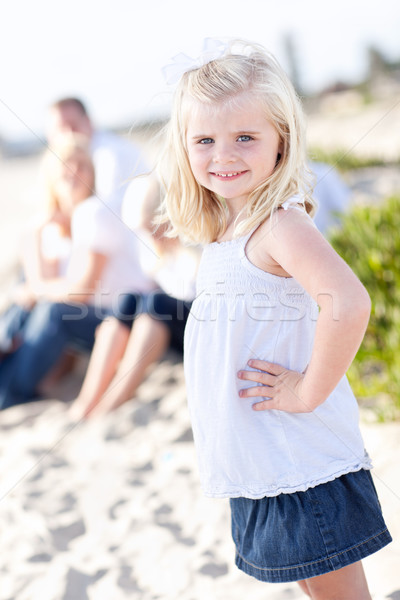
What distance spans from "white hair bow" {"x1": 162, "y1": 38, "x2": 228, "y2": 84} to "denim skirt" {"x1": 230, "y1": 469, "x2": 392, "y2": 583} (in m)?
0.86

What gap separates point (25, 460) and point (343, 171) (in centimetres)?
649

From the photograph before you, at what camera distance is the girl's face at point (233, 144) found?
3.64 feet

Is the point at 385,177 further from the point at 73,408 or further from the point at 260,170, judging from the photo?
the point at 260,170

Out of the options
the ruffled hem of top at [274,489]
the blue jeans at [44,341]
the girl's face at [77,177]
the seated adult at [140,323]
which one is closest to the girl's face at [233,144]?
the ruffled hem of top at [274,489]

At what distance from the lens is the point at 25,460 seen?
2752mm

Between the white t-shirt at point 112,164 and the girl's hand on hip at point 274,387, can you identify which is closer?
the girl's hand on hip at point 274,387

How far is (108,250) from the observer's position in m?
3.19

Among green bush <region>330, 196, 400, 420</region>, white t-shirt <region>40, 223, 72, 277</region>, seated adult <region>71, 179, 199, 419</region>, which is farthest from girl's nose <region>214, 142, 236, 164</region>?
white t-shirt <region>40, 223, 72, 277</region>

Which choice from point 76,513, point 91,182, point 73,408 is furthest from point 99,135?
point 76,513

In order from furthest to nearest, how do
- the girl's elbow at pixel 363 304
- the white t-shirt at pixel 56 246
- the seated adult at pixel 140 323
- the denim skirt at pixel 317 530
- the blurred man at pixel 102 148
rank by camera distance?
the white t-shirt at pixel 56 246 → the blurred man at pixel 102 148 → the seated adult at pixel 140 323 → the denim skirt at pixel 317 530 → the girl's elbow at pixel 363 304

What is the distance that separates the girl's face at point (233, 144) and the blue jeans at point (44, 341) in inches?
84.6

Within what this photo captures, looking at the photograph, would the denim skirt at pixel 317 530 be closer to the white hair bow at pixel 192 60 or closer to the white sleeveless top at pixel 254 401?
the white sleeveless top at pixel 254 401

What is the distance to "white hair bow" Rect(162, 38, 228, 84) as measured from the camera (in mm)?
1193

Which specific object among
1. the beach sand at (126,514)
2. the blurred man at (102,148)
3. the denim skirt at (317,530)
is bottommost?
the beach sand at (126,514)
